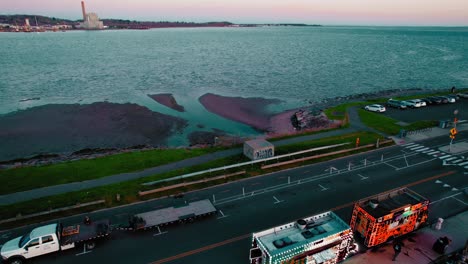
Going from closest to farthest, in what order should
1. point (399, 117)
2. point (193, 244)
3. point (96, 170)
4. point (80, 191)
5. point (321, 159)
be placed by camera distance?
1. point (193, 244)
2. point (80, 191)
3. point (96, 170)
4. point (321, 159)
5. point (399, 117)

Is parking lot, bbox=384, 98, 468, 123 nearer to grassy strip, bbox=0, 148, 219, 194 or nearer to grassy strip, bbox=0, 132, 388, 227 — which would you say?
grassy strip, bbox=0, 132, 388, 227

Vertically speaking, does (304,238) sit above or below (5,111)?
above

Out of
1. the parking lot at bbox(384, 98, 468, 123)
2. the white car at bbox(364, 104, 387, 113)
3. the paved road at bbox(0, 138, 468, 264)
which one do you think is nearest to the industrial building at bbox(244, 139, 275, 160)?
the paved road at bbox(0, 138, 468, 264)

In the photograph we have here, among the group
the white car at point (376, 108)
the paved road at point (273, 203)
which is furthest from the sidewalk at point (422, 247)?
the white car at point (376, 108)

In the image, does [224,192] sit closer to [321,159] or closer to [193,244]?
[193,244]

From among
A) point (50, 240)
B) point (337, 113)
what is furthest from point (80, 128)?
point (337, 113)

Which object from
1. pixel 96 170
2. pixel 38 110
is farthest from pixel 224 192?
pixel 38 110
